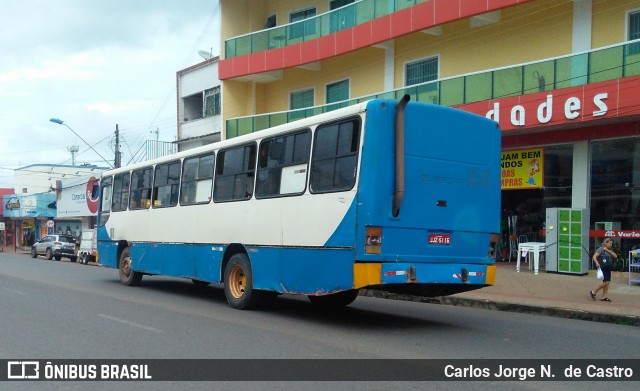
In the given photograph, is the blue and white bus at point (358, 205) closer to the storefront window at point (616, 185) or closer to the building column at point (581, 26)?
the storefront window at point (616, 185)

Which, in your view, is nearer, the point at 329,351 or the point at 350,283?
the point at 329,351

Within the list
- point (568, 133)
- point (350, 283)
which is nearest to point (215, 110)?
point (568, 133)

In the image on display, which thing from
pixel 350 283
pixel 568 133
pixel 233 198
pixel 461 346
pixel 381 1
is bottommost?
pixel 461 346

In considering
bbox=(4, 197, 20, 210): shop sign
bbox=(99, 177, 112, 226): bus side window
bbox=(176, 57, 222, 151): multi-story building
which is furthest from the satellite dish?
bbox=(4, 197, 20, 210): shop sign

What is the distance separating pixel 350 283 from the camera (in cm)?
898

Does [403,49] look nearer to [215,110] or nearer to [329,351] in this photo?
[215,110]

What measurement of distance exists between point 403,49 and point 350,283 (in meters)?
15.4

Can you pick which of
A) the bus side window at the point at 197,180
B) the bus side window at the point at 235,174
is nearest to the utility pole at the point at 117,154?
the bus side window at the point at 197,180

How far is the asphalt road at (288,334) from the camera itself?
785 cm

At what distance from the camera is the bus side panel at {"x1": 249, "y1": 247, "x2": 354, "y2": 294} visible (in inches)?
361

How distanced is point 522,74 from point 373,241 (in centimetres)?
1113

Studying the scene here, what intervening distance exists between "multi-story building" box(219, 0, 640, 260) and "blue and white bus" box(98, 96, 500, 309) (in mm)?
7529

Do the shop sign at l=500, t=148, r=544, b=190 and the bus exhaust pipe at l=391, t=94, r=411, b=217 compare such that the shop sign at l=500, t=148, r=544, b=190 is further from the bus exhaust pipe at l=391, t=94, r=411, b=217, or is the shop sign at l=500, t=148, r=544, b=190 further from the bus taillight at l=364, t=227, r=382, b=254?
the bus taillight at l=364, t=227, r=382, b=254

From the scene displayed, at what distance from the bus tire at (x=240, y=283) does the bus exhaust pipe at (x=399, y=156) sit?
141 inches
